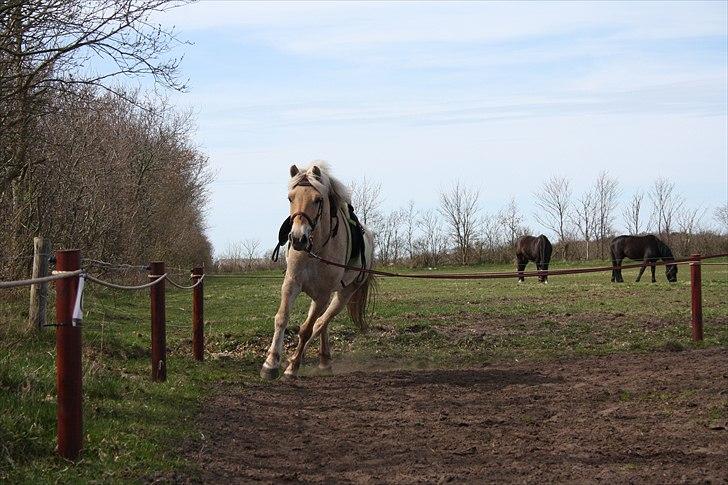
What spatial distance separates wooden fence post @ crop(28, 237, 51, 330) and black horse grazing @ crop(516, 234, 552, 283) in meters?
26.5

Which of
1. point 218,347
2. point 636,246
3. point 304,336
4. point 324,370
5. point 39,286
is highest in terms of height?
point 636,246

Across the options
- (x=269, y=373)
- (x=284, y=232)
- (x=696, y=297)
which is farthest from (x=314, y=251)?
(x=696, y=297)

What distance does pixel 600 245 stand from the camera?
62.2 meters

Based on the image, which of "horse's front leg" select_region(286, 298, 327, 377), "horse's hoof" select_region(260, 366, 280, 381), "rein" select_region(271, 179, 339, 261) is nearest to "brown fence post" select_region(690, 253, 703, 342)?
"rein" select_region(271, 179, 339, 261)

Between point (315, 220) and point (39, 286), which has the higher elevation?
point (315, 220)

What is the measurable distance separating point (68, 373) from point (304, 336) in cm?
496

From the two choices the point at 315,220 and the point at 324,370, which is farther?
the point at 324,370

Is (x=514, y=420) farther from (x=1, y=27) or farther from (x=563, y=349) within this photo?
(x=1, y=27)

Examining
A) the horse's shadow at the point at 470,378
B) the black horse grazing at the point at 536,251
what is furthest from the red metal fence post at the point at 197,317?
the black horse grazing at the point at 536,251

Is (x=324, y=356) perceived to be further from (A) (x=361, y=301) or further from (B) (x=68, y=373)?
(B) (x=68, y=373)

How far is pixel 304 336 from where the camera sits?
31.3ft

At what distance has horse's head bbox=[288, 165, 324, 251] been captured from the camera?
8.29 m

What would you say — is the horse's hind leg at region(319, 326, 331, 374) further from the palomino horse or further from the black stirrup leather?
the black stirrup leather

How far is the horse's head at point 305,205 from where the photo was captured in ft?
27.2
